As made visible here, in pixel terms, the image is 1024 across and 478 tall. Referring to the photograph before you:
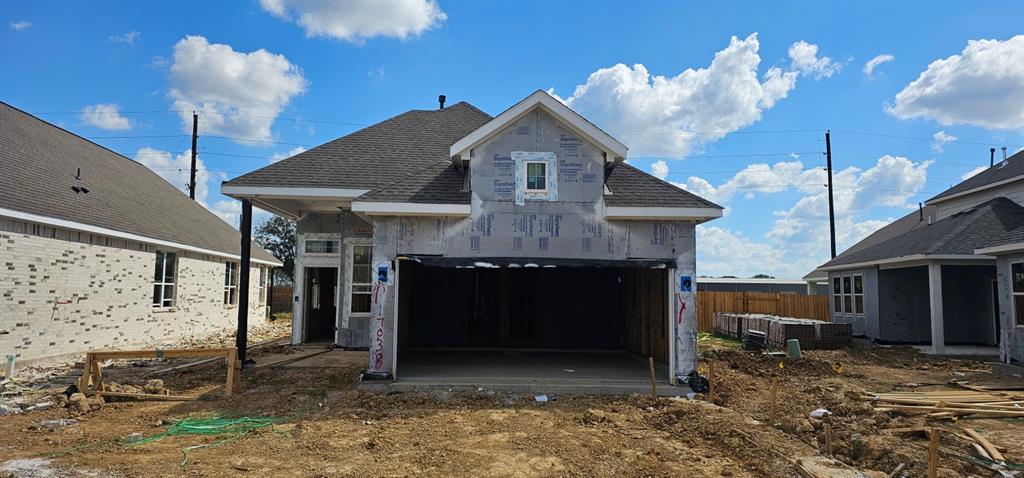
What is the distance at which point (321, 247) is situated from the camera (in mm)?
15008

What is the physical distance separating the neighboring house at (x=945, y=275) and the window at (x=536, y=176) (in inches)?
472

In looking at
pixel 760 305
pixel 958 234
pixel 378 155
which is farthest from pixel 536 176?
pixel 760 305

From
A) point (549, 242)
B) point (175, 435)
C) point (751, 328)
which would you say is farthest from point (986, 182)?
point (175, 435)

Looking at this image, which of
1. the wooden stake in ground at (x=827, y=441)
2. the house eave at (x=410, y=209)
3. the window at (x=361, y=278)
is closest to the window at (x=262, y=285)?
the window at (x=361, y=278)

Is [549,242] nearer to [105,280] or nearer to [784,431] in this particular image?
[784,431]

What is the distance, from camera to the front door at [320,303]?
15180 millimetres

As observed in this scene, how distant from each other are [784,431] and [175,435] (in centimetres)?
807

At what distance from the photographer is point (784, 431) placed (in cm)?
750

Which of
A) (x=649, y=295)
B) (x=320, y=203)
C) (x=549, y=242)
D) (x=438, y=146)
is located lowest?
(x=649, y=295)

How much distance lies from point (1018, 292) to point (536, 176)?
40.3 feet

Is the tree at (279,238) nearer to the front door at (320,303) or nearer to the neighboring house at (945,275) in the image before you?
the front door at (320,303)

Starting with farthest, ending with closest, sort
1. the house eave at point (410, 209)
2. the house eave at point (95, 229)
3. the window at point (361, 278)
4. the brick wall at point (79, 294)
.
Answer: the window at point (361, 278) → the brick wall at point (79, 294) → the house eave at point (95, 229) → the house eave at point (410, 209)

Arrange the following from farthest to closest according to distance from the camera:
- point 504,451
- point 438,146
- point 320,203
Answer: point 438,146 → point 320,203 → point 504,451

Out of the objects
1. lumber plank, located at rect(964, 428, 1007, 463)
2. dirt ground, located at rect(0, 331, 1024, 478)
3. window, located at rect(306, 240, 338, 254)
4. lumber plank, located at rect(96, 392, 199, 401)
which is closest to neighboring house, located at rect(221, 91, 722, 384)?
window, located at rect(306, 240, 338, 254)
